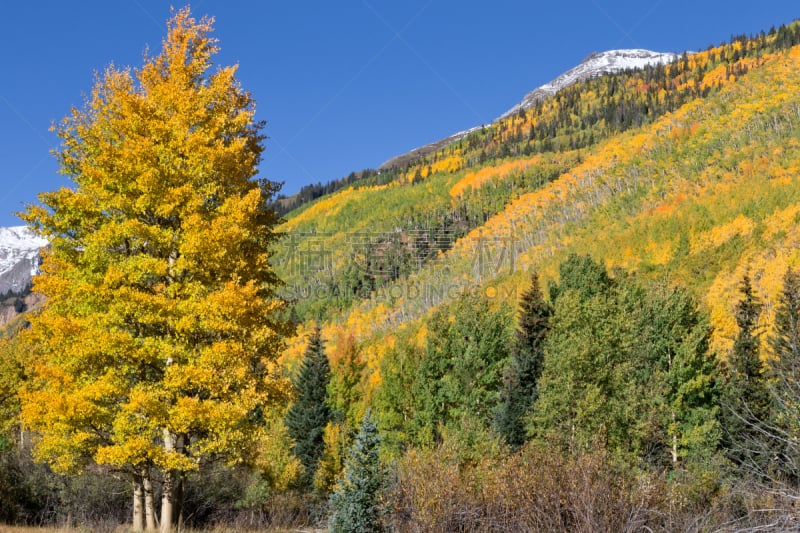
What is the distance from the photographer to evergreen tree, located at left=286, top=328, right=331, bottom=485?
47.9 metres

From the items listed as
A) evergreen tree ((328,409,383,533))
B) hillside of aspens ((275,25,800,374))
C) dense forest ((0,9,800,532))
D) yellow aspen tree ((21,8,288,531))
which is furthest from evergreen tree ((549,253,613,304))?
yellow aspen tree ((21,8,288,531))

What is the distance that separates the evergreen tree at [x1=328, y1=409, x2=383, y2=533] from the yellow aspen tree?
467cm

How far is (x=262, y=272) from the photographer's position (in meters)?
13.8

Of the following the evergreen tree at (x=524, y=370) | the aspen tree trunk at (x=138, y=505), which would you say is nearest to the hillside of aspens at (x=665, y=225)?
the evergreen tree at (x=524, y=370)

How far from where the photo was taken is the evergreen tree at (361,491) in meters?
17.0

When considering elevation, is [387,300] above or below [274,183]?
above

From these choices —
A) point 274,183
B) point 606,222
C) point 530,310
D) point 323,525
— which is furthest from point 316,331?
point 606,222

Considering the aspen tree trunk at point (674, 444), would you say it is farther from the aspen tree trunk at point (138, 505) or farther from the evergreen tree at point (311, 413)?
the aspen tree trunk at point (138, 505)

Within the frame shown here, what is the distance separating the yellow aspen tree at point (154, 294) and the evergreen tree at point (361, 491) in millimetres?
4674

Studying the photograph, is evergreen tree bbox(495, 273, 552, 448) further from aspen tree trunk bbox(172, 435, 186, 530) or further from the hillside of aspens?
aspen tree trunk bbox(172, 435, 186, 530)

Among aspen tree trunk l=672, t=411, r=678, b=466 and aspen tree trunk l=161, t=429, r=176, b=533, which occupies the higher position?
aspen tree trunk l=161, t=429, r=176, b=533

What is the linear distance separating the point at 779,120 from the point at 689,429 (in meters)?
109

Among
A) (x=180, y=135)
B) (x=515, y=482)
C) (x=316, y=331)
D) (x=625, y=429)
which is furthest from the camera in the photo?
(x=316, y=331)

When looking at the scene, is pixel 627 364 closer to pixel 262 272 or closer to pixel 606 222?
pixel 262 272
